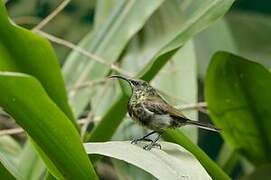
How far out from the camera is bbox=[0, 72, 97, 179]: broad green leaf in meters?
0.97

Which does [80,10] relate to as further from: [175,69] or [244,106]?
[244,106]

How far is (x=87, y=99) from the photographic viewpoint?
1.71 m

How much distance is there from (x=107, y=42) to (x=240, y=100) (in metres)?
0.36

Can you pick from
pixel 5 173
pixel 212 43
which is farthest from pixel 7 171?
pixel 212 43

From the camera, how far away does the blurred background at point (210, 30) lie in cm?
221

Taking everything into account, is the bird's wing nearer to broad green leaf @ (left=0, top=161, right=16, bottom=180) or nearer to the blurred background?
broad green leaf @ (left=0, top=161, right=16, bottom=180)

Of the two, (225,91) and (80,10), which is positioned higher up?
(225,91)

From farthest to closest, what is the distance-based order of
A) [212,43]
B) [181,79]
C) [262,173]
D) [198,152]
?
[212,43]
[181,79]
[262,173]
[198,152]

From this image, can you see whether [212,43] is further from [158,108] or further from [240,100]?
[158,108]

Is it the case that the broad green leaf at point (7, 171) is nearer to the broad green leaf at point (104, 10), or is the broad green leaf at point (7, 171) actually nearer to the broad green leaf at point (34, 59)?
the broad green leaf at point (34, 59)

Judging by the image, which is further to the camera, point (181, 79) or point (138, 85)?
point (181, 79)

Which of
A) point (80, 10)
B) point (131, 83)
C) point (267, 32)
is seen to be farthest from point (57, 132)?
point (80, 10)

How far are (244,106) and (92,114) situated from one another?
0.32 meters

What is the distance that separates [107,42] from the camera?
67.0 inches
